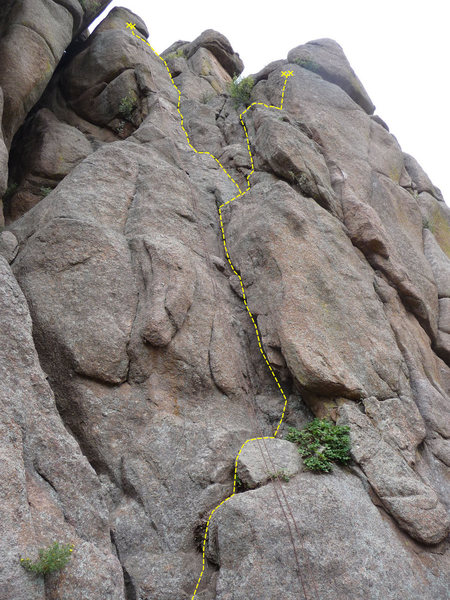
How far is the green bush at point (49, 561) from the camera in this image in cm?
620

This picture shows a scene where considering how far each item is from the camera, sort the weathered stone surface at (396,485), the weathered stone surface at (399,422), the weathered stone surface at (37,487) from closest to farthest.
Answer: the weathered stone surface at (37,487) → the weathered stone surface at (396,485) → the weathered stone surface at (399,422)

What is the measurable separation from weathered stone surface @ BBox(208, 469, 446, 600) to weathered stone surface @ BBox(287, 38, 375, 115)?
20.2 meters

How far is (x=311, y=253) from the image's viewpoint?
1361cm

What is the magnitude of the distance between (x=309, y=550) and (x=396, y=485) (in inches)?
107

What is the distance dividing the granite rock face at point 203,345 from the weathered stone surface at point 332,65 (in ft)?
11.8

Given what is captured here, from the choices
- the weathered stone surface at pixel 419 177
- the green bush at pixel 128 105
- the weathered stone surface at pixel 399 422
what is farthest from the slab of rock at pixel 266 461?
the weathered stone surface at pixel 419 177

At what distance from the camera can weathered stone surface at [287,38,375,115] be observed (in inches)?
894

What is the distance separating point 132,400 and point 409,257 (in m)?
11.7

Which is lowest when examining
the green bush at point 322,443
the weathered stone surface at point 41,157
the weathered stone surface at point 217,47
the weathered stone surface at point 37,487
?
the weathered stone surface at point 41,157

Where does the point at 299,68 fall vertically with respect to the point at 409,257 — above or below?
above

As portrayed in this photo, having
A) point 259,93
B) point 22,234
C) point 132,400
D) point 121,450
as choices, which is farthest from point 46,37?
point 121,450

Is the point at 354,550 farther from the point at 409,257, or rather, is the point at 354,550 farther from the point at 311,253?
the point at 409,257

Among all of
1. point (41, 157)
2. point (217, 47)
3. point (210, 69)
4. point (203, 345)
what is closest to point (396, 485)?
point (203, 345)

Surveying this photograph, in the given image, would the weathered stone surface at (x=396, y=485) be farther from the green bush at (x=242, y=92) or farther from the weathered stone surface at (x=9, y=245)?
the green bush at (x=242, y=92)
